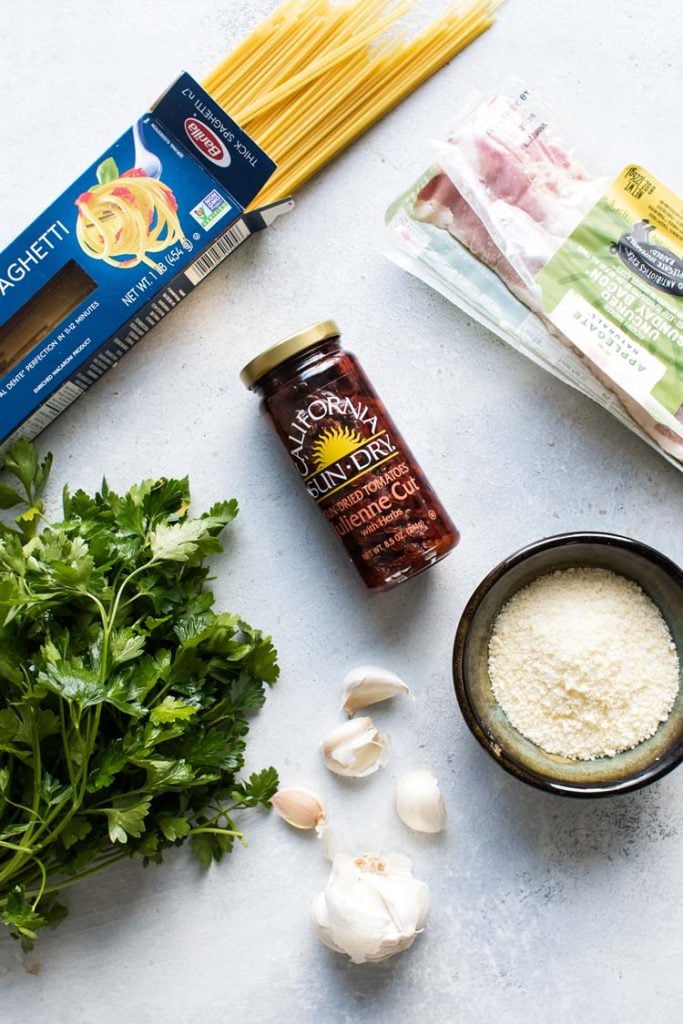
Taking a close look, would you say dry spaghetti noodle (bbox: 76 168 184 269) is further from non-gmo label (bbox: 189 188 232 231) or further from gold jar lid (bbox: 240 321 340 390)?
gold jar lid (bbox: 240 321 340 390)

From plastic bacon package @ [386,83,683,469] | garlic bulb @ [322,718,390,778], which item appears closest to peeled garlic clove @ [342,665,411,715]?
garlic bulb @ [322,718,390,778]

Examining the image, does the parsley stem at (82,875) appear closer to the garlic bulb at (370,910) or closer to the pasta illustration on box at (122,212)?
the garlic bulb at (370,910)

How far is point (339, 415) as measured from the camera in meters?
1.05

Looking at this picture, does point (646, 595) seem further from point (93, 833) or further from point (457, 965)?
point (93, 833)

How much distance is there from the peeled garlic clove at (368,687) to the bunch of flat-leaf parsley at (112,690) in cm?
10

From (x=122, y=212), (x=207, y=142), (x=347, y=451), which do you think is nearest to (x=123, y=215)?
(x=122, y=212)

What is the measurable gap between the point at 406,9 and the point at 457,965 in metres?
1.22

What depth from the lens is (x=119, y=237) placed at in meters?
1.05

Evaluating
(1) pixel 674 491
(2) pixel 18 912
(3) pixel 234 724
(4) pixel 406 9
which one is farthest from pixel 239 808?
(4) pixel 406 9

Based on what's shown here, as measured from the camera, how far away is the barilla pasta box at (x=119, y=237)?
41.1 inches

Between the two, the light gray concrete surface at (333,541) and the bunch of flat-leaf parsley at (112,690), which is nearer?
the bunch of flat-leaf parsley at (112,690)

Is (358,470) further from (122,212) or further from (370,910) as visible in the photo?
(370,910)

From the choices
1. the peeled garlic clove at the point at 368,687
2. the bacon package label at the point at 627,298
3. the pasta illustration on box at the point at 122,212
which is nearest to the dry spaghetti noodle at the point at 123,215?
the pasta illustration on box at the point at 122,212

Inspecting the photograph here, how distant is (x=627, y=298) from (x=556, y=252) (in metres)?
0.10
